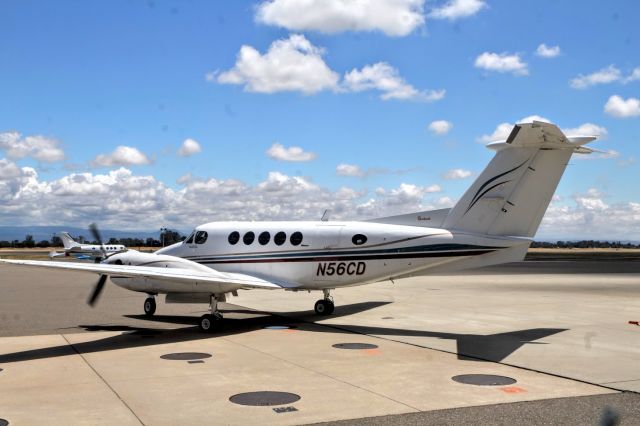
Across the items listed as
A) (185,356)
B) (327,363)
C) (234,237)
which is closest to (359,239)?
(234,237)

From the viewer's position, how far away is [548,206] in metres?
15.6

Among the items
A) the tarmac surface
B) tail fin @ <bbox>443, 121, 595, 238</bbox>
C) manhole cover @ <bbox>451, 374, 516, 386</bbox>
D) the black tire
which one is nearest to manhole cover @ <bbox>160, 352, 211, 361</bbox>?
the tarmac surface

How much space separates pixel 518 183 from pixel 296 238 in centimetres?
689

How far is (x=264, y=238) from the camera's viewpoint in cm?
1914

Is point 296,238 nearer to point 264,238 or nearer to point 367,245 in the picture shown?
point 264,238

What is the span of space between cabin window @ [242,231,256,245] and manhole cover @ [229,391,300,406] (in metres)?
10.2

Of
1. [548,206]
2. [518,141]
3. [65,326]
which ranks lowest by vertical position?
[65,326]

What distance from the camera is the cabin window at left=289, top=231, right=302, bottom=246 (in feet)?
61.1

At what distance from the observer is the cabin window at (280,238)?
18.8m

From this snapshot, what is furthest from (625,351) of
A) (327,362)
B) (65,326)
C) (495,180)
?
(65,326)

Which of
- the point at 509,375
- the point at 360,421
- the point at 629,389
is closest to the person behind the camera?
the point at 360,421

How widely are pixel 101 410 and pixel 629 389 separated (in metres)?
8.05

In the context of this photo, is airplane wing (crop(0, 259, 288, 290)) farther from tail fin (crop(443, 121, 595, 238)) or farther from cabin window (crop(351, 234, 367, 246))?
tail fin (crop(443, 121, 595, 238))

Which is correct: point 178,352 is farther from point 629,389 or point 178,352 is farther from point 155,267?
point 629,389
